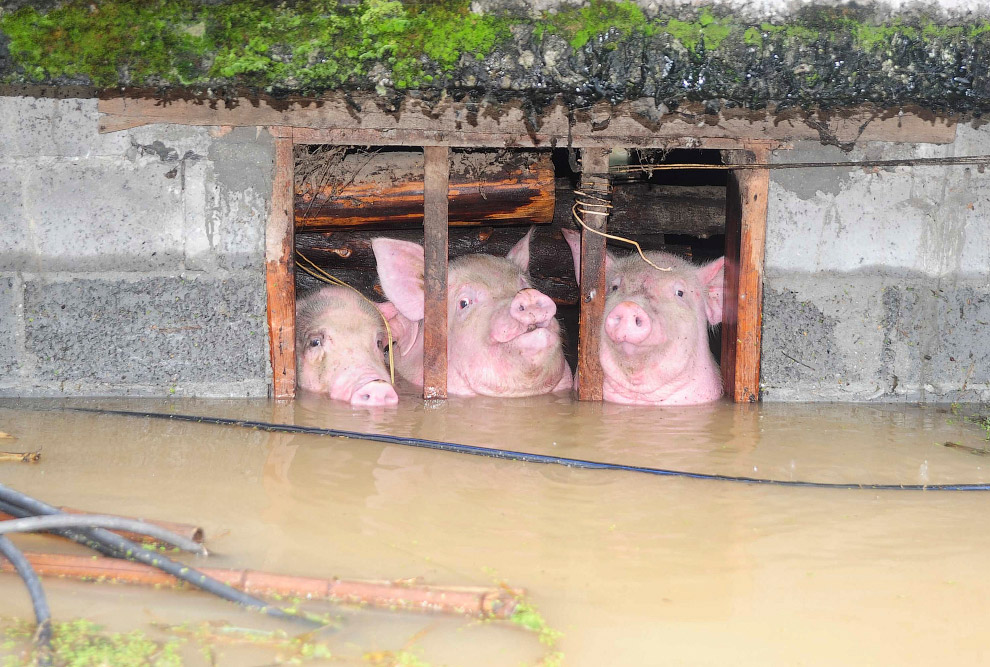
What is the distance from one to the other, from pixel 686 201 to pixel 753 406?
2242 millimetres

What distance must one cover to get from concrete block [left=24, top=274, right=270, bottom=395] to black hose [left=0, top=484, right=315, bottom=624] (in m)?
2.13

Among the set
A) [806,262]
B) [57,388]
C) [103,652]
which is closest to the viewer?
[103,652]

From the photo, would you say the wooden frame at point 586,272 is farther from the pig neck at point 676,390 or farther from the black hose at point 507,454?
the black hose at point 507,454

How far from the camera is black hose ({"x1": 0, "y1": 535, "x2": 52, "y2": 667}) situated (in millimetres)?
1831

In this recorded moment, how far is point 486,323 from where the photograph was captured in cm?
→ 515

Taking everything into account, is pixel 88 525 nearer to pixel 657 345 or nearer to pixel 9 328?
pixel 9 328

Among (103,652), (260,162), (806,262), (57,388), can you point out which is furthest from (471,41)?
(103,652)

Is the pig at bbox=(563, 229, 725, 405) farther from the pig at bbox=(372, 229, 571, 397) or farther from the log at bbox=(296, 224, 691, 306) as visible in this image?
the log at bbox=(296, 224, 691, 306)

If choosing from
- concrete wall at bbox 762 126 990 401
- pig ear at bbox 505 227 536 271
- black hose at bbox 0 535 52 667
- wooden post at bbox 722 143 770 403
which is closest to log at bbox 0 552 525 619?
black hose at bbox 0 535 52 667

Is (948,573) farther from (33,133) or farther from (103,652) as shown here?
(33,133)

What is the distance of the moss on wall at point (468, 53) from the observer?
12.4 ft

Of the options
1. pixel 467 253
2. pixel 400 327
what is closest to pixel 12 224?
pixel 400 327

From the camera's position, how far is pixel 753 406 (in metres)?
4.67

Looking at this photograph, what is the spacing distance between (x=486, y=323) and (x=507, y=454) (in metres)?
1.70
